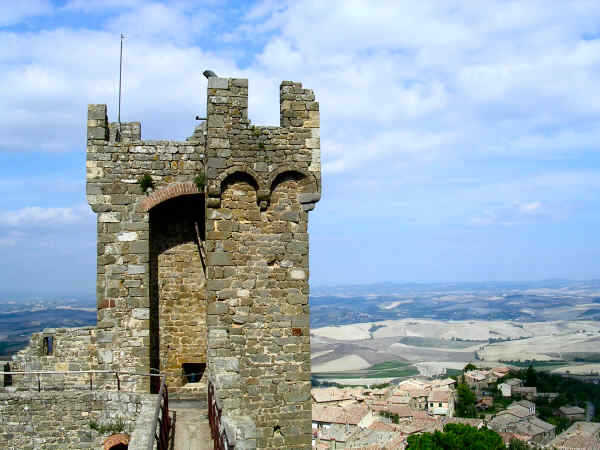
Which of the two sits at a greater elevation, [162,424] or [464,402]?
[162,424]

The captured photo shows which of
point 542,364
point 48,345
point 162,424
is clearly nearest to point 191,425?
point 162,424

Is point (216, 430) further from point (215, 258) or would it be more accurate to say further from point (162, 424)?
point (215, 258)

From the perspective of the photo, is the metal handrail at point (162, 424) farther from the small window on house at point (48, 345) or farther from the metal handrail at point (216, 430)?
the small window on house at point (48, 345)

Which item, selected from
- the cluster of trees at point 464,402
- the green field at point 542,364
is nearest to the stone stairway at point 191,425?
the cluster of trees at point 464,402

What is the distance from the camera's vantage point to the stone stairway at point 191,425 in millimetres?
10742

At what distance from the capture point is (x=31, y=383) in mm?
13648

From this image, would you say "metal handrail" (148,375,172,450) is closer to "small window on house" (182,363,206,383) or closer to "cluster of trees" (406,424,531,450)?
"small window on house" (182,363,206,383)

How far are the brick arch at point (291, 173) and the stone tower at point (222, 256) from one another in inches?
1.1

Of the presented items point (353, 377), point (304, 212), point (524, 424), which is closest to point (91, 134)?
point (304, 212)

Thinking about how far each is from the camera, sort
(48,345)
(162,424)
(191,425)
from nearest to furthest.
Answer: (162,424) < (191,425) < (48,345)

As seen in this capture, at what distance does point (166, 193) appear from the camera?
43.1 ft

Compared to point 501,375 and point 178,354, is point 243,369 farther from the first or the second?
point 501,375

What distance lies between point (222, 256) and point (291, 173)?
7.15 ft

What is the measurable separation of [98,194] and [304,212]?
4.32 meters
